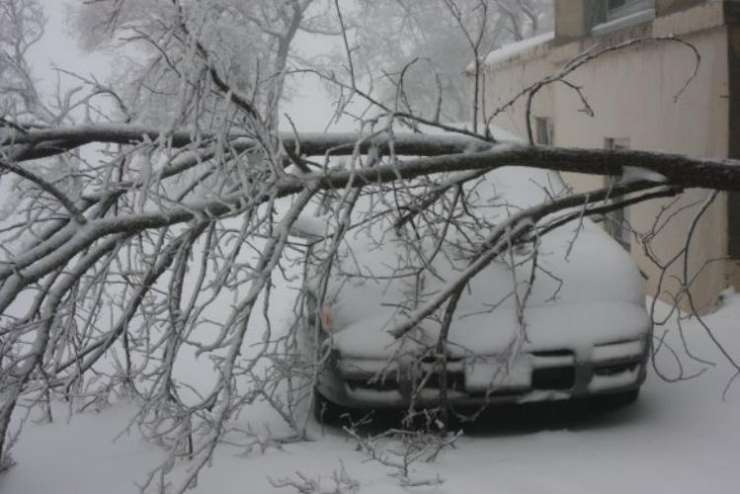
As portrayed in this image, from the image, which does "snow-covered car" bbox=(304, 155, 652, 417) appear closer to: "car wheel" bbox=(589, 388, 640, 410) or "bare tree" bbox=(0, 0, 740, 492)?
"car wheel" bbox=(589, 388, 640, 410)

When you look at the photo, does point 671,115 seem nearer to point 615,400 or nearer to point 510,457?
point 615,400

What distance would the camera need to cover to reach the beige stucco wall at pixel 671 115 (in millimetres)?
6664

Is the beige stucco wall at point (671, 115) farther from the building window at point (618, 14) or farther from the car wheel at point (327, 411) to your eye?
the car wheel at point (327, 411)

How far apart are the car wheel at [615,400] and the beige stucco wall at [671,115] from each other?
973 millimetres

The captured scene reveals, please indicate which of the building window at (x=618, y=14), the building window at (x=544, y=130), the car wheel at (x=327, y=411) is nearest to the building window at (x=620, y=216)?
the building window at (x=618, y=14)

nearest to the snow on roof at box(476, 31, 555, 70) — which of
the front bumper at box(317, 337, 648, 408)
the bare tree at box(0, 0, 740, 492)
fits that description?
the front bumper at box(317, 337, 648, 408)

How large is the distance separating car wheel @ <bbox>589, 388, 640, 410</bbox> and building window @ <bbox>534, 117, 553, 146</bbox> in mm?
8373

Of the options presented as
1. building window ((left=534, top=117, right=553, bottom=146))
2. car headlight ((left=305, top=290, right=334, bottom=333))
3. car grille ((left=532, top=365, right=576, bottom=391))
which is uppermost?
building window ((left=534, top=117, right=553, bottom=146))

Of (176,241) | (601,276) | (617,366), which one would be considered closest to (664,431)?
(617,366)

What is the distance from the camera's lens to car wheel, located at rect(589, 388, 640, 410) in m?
4.65

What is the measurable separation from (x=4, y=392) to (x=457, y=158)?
2452mm

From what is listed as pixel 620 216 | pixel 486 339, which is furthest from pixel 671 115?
pixel 486 339

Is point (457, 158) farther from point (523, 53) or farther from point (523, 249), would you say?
point (523, 53)

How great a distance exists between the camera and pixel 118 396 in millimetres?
5223
